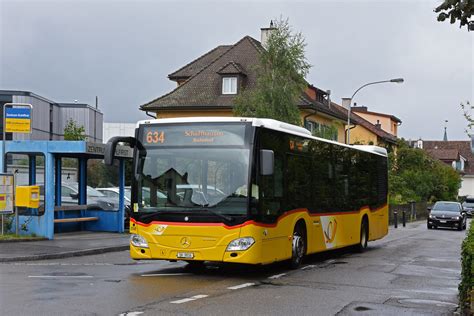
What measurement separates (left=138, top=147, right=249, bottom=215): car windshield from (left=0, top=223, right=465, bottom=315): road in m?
1.35

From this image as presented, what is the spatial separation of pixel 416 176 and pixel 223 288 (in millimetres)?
58331

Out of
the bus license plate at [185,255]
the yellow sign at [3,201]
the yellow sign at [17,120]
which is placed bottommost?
the bus license plate at [185,255]

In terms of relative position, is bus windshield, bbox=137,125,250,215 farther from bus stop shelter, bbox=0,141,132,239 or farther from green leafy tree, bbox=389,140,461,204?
green leafy tree, bbox=389,140,461,204

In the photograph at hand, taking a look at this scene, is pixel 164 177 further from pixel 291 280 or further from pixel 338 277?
pixel 338 277

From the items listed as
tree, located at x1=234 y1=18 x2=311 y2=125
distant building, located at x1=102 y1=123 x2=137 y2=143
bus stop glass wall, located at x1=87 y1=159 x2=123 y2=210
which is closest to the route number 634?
bus stop glass wall, located at x1=87 y1=159 x2=123 y2=210

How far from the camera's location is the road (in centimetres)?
1009

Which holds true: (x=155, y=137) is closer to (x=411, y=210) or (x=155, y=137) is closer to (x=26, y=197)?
(x=26, y=197)

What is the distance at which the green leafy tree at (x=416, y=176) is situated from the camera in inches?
2541

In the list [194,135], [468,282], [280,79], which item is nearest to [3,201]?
[194,135]

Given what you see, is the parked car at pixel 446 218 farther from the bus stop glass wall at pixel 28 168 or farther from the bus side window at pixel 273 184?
the bus side window at pixel 273 184

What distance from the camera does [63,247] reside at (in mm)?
18828

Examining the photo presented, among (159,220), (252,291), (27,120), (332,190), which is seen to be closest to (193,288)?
(252,291)

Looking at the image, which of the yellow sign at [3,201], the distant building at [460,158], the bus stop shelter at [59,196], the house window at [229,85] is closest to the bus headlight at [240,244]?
the bus stop shelter at [59,196]

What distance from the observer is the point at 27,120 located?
20984mm
